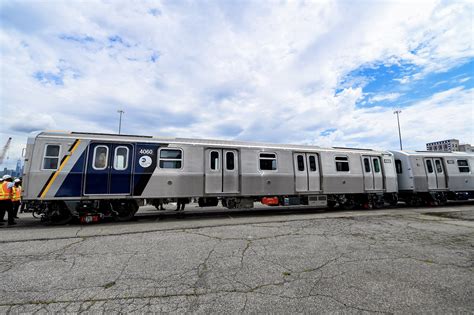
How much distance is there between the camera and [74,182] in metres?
7.54

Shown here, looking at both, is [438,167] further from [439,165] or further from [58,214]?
[58,214]

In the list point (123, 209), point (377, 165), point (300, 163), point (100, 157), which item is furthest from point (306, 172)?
point (100, 157)

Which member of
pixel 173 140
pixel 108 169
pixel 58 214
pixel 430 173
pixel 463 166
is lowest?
pixel 58 214

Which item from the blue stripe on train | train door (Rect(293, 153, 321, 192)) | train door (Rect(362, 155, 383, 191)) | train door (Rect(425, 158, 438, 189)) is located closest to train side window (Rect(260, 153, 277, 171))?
train door (Rect(293, 153, 321, 192))

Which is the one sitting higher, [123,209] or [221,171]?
[221,171]

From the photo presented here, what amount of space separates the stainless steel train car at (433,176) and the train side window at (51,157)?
17.7m

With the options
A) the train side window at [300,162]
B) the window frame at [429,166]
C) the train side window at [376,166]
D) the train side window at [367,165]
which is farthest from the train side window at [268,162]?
the window frame at [429,166]

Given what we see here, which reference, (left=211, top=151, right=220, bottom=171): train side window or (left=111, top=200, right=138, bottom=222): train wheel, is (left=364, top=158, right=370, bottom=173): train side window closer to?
(left=211, top=151, right=220, bottom=171): train side window

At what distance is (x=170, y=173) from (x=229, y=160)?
256 centimetres

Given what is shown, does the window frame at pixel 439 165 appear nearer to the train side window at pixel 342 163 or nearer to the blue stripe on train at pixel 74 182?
the train side window at pixel 342 163

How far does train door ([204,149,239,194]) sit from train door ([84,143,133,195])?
3009 mm

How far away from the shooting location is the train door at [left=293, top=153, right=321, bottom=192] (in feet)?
34.2

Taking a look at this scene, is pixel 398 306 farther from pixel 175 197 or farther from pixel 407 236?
pixel 175 197

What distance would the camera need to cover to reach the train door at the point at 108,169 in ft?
25.3
